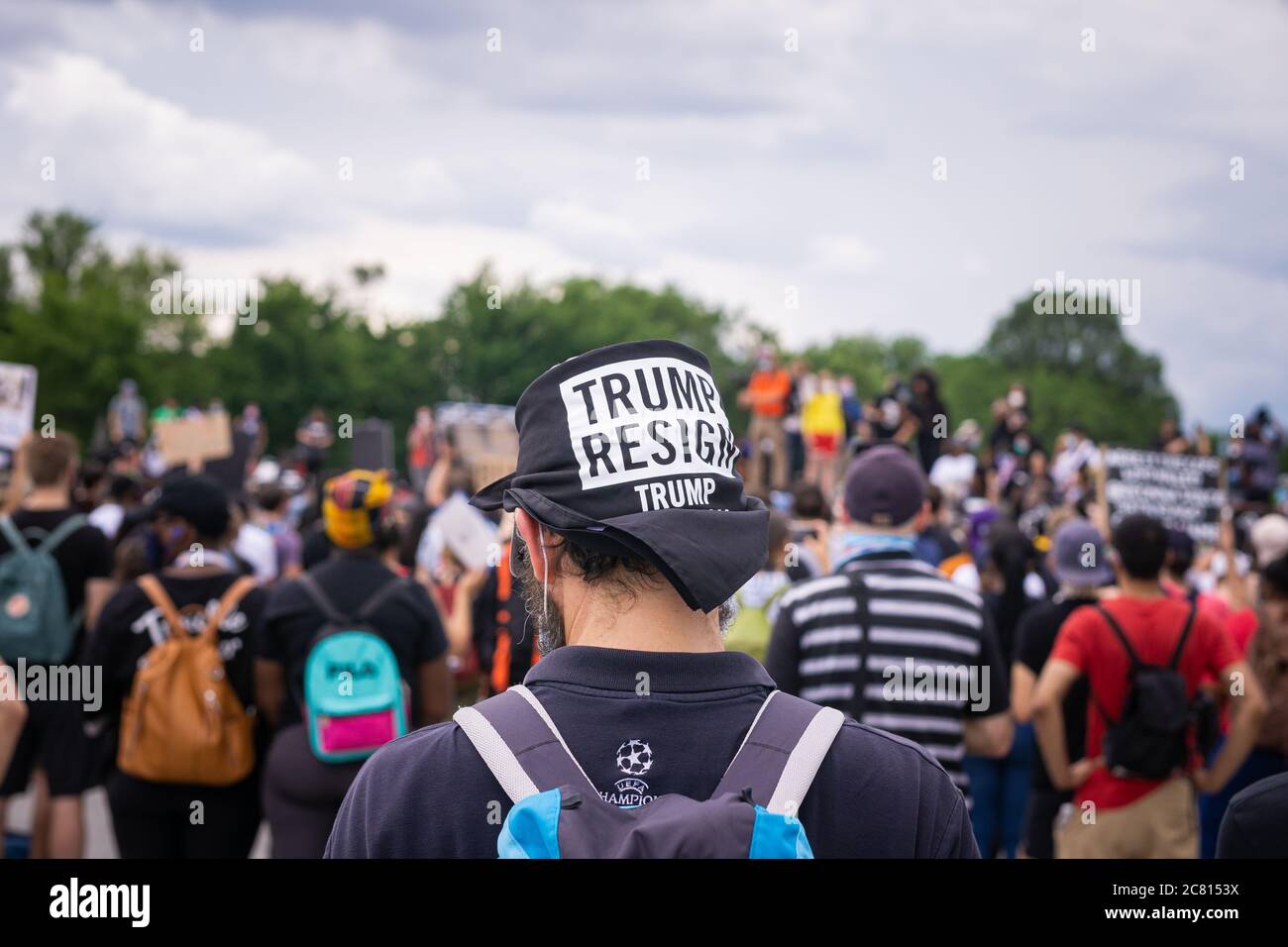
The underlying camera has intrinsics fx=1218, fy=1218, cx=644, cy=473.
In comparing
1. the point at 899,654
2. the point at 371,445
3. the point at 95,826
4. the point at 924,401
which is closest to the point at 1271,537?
the point at 899,654

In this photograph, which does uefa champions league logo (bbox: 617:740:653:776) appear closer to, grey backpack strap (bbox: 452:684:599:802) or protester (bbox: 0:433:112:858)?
grey backpack strap (bbox: 452:684:599:802)

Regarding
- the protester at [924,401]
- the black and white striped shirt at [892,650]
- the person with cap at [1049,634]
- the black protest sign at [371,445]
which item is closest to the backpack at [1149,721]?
the person with cap at [1049,634]

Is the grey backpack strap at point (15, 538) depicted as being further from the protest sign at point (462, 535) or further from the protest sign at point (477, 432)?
the protest sign at point (477, 432)

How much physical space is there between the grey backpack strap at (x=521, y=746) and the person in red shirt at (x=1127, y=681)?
338 cm

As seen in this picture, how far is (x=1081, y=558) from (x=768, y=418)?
50.5ft

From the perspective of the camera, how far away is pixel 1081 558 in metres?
4.96

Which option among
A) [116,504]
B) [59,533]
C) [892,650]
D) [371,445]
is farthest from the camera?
[371,445]

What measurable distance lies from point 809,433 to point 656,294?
268 feet

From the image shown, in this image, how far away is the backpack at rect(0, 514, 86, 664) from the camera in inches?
219

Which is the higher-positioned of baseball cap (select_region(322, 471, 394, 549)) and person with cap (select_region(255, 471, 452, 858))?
baseball cap (select_region(322, 471, 394, 549))

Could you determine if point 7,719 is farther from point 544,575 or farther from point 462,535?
point 544,575

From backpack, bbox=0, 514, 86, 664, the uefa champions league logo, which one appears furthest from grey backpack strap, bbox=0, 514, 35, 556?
the uefa champions league logo

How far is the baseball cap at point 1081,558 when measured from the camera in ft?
16.3
